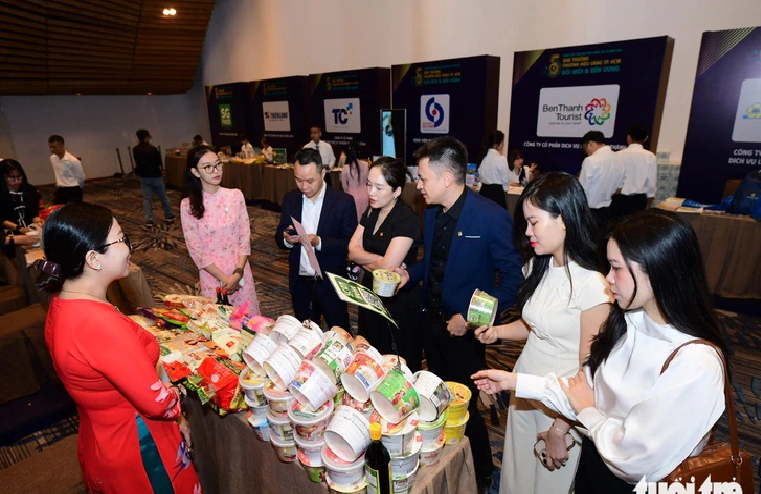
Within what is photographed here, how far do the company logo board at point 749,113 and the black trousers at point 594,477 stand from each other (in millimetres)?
5368

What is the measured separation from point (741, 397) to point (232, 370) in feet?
11.7

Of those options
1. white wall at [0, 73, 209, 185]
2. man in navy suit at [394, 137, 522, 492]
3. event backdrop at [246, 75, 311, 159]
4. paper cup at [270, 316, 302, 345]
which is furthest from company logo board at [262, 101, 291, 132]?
paper cup at [270, 316, 302, 345]

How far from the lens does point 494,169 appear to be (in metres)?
5.93

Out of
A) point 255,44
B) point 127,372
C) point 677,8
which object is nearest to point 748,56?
point 677,8

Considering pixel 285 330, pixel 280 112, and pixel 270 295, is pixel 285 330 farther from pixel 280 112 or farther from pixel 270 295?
pixel 280 112

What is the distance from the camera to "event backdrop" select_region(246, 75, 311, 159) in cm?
1055

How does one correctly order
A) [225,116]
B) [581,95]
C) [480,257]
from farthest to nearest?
[225,116] → [581,95] → [480,257]

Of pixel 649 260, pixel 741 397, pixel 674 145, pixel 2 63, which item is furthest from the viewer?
pixel 2 63

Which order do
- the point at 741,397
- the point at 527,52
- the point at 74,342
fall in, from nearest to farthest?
the point at 74,342
the point at 741,397
the point at 527,52

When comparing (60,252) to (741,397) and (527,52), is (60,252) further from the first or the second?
(527,52)

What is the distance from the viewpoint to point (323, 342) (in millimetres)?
1490

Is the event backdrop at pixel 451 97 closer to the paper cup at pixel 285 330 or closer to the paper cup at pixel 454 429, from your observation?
the paper cup at pixel 285 330

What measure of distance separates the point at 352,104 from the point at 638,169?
20.1ft

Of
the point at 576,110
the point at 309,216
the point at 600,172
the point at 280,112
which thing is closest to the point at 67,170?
the point at 280,112
